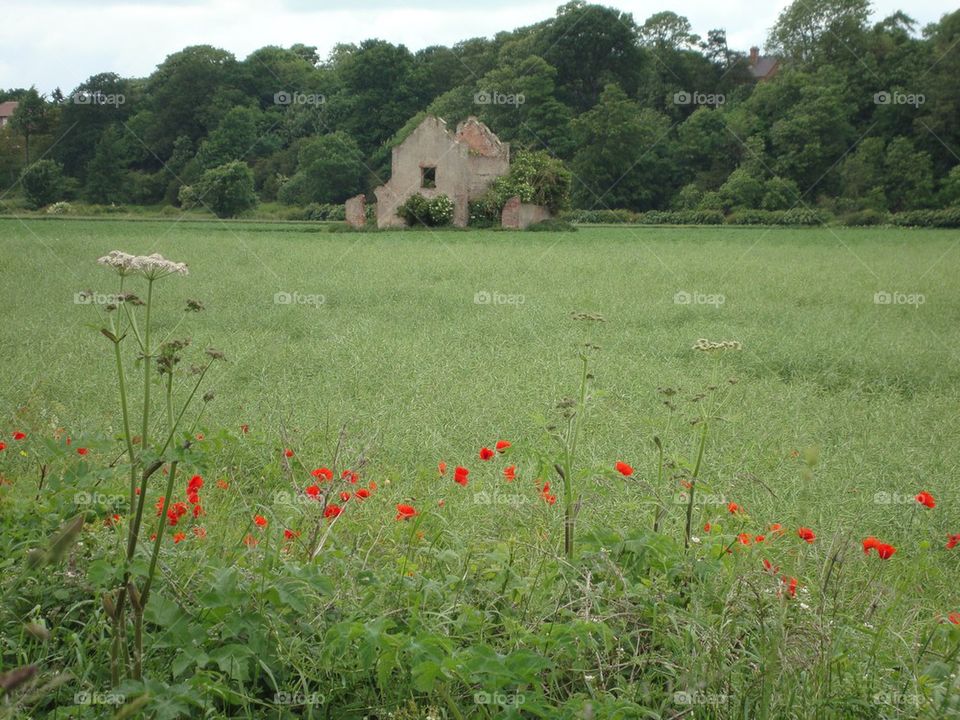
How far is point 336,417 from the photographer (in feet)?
13.8

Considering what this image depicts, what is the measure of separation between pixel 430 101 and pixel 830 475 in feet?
37.9

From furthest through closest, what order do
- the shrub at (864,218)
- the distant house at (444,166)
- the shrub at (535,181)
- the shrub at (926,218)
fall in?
the shrub at (864,218), the shrub at (926,218), the shrub at (535,181), the distant house at (444,166)

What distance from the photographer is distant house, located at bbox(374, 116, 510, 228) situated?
1520 cm

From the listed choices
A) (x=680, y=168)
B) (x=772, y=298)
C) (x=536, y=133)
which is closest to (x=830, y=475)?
(x=772, y=298)

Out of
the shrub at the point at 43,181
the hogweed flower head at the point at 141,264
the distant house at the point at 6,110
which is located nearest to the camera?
the hogweed flower head at the point at 141,264

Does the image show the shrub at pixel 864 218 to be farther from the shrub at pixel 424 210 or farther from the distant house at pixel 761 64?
the shrub at pixel 424 210

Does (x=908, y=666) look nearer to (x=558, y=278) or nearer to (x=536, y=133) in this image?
(x=558, y=278)

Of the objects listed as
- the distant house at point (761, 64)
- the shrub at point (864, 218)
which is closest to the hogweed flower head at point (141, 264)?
the distant house at point (761, 64)

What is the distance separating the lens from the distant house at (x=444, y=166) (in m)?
15.2

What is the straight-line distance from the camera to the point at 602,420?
175 inches

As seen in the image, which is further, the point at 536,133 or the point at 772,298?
the point at 536,133

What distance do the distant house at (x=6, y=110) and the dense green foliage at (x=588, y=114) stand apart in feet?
0.58

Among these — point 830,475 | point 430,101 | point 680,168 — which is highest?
point 430,101

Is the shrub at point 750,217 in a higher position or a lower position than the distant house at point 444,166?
lower
